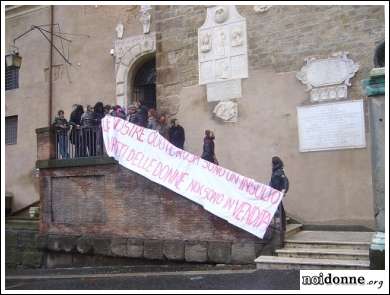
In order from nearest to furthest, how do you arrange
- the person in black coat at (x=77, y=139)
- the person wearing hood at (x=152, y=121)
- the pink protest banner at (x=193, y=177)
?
the pink protest banner at (x=193, y=177) → the person wearing hood at (x=152, y=121) → the person in black coat at (x=77, y=139)

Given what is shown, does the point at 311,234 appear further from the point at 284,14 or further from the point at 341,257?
the point at 284,14

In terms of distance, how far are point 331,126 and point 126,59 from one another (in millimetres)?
7376

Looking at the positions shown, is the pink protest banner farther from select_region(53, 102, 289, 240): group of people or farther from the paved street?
the paved street

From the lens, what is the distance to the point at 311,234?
1038 centimetres

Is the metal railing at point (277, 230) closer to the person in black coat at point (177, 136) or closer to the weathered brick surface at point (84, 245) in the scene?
the person in black coat at point (177, 136)

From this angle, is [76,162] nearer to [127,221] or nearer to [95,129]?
[95,129]

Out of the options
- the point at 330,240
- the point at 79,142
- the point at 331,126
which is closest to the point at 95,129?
the point at 79,142

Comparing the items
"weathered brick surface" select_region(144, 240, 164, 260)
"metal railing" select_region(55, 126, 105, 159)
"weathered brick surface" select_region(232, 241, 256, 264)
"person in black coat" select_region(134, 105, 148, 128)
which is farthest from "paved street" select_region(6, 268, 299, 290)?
"person in black coat" select_region(134, 105, 148, 128)

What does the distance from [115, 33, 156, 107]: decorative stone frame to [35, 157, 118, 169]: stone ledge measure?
4316 mm

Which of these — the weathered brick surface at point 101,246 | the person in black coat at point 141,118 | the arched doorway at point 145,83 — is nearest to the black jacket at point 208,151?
the person in black coat at point 141,118

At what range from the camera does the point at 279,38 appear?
12617mm

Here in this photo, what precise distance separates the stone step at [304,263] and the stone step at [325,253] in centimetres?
14

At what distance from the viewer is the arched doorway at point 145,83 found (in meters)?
16.4

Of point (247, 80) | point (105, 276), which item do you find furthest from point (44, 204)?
point (247, 80)
